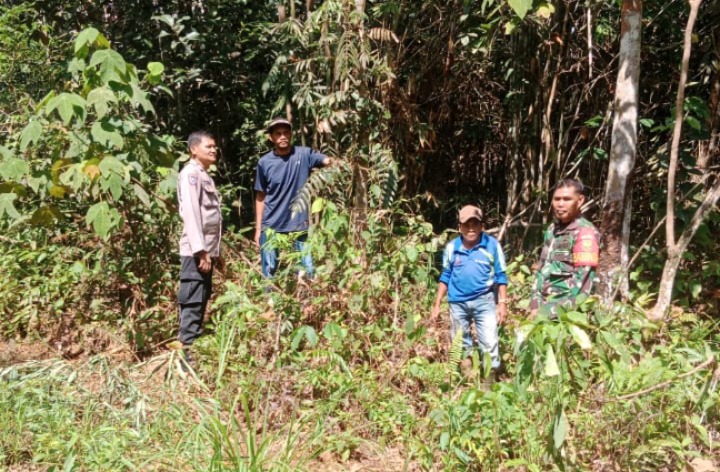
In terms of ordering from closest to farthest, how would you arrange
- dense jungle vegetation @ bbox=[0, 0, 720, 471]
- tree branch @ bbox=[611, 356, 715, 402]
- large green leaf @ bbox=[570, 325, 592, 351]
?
large green leaf @ bbox=[570, 325, 592, 351] → tree branch @ bbox=[611, 356, 715, 402] → dense jungle vegetation @ bbox=[0, 0, 720, 471]

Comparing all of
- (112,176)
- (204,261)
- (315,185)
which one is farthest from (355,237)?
(112,176)

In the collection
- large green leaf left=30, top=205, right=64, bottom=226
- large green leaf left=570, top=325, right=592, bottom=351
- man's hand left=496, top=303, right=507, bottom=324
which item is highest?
large green leaf left=30, top=205, right=64, bottom=226

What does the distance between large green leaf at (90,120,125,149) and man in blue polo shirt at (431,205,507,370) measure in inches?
75.5

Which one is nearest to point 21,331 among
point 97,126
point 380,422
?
point 97,126

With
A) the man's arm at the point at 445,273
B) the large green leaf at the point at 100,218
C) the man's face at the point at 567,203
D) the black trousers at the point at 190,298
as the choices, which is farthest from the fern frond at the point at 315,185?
the man's face at the point at 567,203

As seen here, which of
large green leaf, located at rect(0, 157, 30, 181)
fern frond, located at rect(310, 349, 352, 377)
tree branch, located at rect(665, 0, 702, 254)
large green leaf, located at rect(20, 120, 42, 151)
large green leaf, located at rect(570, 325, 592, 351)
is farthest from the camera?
large green leaf, located at rect(0, 157, 30, 181)

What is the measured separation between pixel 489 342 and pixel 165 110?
→ 4.27 metres

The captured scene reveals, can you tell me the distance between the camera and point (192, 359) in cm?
358

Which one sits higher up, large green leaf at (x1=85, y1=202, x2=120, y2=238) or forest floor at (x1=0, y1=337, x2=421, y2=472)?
large green leaf at (x1=85, y1=202, x2=120, y2=238)

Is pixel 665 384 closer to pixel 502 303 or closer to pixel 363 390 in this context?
pixel 502 303

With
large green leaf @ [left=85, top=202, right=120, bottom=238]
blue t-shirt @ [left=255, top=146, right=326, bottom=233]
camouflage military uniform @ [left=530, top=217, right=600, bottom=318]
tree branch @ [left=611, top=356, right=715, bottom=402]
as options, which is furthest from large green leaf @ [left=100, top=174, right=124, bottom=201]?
tree branch @ [left=611, top=356, right=715, bottom=402]

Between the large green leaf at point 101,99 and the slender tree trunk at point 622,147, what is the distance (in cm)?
283

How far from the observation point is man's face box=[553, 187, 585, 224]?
3.13 m

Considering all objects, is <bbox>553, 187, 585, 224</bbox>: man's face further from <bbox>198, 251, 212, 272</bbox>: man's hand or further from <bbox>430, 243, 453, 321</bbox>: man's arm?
<bbox>198, 251, 212, 272</bbox>: man's hand
